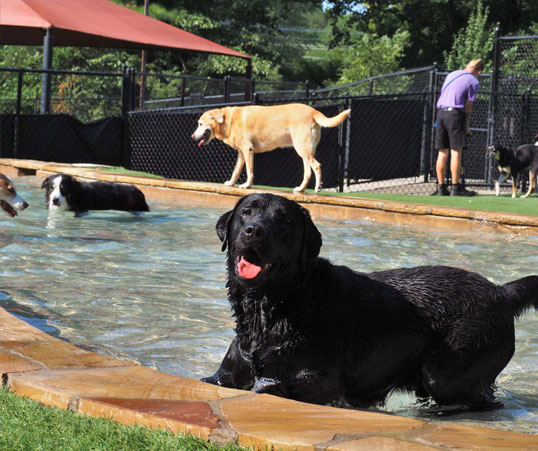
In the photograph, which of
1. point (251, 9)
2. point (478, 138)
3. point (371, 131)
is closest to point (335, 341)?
point (371, 131)

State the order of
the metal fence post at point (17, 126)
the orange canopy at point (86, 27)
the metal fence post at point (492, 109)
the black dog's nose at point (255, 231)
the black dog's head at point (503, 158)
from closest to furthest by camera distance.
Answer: the black dog's nose at point (255, 231)
the black dog's head at point (503, 158)
the metal fence post at point (492, 109)
the metal fence post at point (17, 126)
the orange canopy at point (86, 27)

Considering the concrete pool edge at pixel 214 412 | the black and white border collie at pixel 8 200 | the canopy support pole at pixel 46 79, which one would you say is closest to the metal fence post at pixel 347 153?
the black and white border collie at pixel 8 200

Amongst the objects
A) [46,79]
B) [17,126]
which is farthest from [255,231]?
[46,79]

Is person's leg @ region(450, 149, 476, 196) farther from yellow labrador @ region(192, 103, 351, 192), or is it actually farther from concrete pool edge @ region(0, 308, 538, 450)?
concrete pool edge @ region(0, 308, 538, 450)

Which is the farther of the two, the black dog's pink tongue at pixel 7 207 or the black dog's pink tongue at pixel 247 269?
the black dog's pink tongue at pixel 7 207

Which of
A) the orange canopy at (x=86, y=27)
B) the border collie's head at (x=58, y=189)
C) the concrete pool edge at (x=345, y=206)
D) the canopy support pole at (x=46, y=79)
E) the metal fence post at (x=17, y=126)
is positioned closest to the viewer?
the concrete pool edge at (x=345, y=206)

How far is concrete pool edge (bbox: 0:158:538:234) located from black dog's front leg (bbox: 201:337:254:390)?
21.8 feet

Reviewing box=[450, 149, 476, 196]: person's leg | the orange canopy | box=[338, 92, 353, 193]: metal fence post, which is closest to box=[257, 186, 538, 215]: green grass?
box=[450, 149, 476, 196]: person's leg

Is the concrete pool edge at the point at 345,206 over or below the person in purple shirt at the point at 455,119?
below

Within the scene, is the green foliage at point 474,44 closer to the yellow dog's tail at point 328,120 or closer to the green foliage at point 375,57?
the green foliage at point 375,57

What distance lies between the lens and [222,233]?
3.86m

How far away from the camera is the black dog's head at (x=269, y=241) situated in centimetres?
349

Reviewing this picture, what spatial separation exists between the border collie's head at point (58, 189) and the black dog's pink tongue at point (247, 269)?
7344 mm

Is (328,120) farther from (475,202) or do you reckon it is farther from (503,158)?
(503,158)
